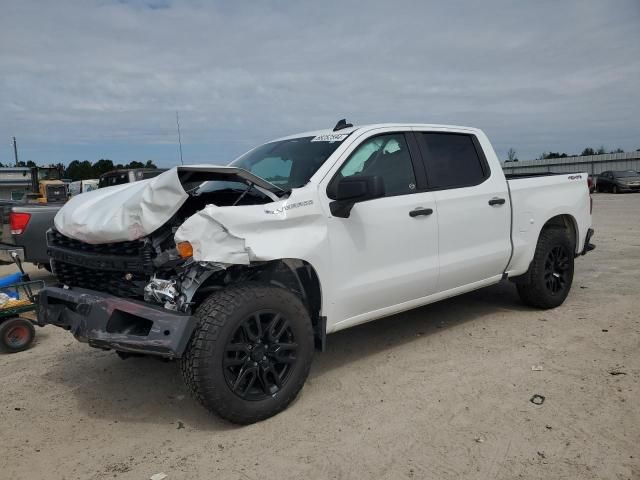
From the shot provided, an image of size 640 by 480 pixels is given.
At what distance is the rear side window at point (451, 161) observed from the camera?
457 cm

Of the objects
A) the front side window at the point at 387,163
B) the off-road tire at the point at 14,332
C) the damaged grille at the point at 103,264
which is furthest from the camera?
the off-road tire at the point at 14,332

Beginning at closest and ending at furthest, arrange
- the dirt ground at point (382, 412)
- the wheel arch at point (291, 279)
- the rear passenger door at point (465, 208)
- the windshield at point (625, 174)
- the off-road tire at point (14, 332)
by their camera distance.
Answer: the dirt ground at point (382, 412)
the wheel arch at point (291, 279)
the rear passenger door at point (465, 208)
the off-road tire at point (14, 332)
the windshield at point (625, 174)

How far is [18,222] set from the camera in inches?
291

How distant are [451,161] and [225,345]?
8.88 feet

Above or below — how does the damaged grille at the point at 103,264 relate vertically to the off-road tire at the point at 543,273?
above

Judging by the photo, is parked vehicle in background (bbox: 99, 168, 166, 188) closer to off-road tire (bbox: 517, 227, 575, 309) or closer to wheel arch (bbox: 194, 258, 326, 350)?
off-road tire (bbox: 517, 227, 575, 309)

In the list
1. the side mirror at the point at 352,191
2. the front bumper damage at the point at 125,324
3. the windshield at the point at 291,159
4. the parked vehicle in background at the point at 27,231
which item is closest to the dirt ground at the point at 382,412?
the front bumper damage at the point at 125,324

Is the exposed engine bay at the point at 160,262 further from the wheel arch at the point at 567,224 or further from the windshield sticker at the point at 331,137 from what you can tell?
the wheel arch at the point at 567,224

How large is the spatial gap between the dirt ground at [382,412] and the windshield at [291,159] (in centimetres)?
156

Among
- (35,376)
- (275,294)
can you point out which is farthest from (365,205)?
(35,376)

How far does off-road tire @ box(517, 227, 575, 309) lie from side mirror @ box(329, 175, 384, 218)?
2557mm

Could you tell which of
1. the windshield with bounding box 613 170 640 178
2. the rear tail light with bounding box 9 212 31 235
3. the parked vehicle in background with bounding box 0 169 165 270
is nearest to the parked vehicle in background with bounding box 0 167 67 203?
the parked vehicle in background with bounding box 0 169 165 270

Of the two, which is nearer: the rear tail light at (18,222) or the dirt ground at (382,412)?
the dirt ground at (382,412)

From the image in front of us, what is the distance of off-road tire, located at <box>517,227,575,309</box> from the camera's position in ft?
17.8
